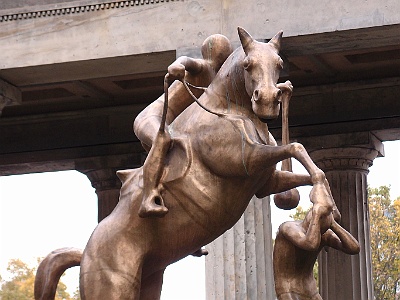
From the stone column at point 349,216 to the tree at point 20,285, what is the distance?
32.6 meters

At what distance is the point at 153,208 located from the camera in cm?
639

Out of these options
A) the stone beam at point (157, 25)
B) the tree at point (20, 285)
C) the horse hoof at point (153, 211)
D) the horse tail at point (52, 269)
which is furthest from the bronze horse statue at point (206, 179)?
the tree at point (20, 285)

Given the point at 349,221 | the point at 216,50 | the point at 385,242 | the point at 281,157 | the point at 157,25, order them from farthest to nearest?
the point at 385,242, the point at 349,221, the point at 157,25, the point at 216,50, the point at 281,157

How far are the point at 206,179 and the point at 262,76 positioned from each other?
0.62 meters

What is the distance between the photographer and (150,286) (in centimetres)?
693

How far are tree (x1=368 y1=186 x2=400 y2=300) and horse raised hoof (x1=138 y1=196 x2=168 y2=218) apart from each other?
38921mm

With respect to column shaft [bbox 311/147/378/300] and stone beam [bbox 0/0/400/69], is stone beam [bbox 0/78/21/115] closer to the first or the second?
stone beam [bbox 0/0/400/69]

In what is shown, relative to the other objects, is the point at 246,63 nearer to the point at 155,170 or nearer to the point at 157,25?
the point at 155,170

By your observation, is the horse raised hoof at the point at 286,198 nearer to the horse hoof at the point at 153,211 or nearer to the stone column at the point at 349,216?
the horse hoof at the point at 153,211

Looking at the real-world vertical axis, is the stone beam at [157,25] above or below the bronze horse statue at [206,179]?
above

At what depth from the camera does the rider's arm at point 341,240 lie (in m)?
6.39

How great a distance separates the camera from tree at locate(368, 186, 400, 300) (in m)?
45.1

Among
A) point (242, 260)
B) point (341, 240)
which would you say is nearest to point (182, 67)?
point (341, 240)

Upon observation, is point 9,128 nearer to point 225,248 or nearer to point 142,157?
point 142,157
